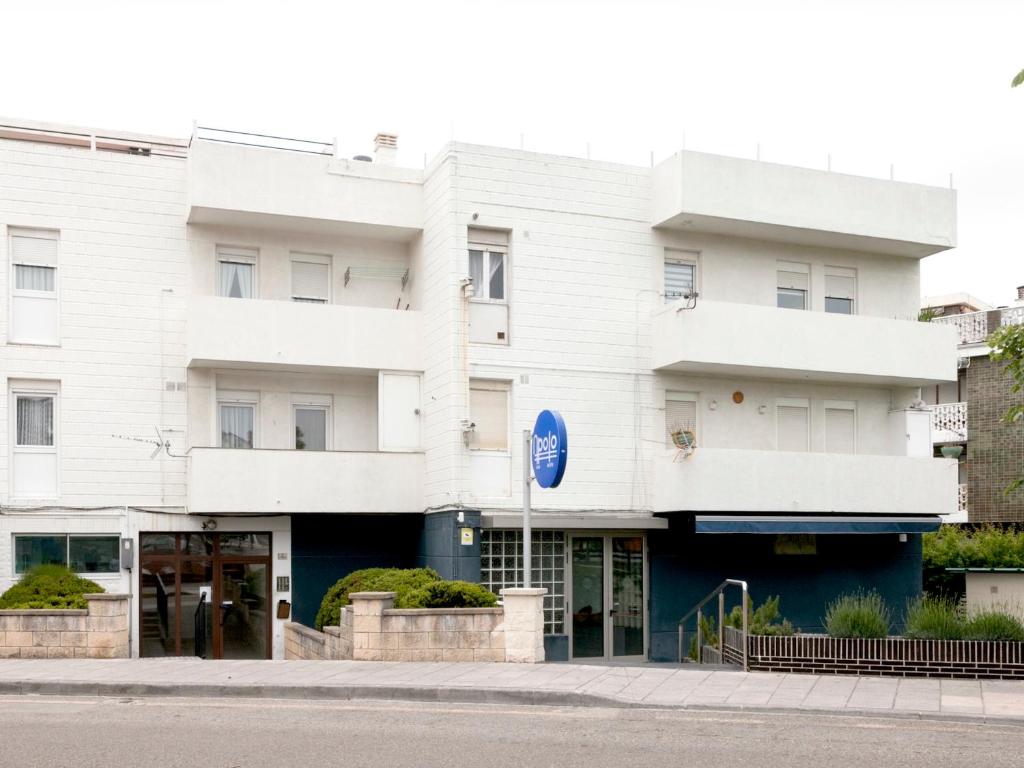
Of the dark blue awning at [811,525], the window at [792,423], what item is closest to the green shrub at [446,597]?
the dark blue awning at [811,525]

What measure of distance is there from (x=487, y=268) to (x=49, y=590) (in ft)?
30.6

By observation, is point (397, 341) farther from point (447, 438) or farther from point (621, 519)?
point (621, 519)

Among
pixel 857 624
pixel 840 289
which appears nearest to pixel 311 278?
pixel 840 289

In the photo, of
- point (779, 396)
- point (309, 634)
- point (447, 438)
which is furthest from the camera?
point (779, 396)

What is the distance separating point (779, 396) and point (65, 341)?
13.8 metres

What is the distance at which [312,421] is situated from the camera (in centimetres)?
2614

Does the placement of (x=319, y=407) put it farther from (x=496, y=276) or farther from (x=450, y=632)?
(x=450, y=632)

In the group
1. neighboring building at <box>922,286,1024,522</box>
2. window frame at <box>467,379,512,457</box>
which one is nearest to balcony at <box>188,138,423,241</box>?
window frame at <box>467,379,512,457</box>

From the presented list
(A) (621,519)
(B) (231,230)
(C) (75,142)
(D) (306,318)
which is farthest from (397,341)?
(C) (75,142)

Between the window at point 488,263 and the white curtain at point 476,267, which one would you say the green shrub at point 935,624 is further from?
the white curtain at point 476,267

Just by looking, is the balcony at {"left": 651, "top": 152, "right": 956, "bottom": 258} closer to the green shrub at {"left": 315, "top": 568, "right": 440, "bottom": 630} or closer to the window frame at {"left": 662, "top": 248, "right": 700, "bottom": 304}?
the window frame at {"left": 662, "top": 248, "right": 700, "bottom": 304}

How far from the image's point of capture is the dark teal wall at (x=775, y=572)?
25.5 metres

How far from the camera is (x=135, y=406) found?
24562 millimetres

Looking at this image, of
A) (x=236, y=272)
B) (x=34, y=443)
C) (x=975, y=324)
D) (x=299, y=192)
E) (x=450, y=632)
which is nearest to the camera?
(x=450, y=632)
